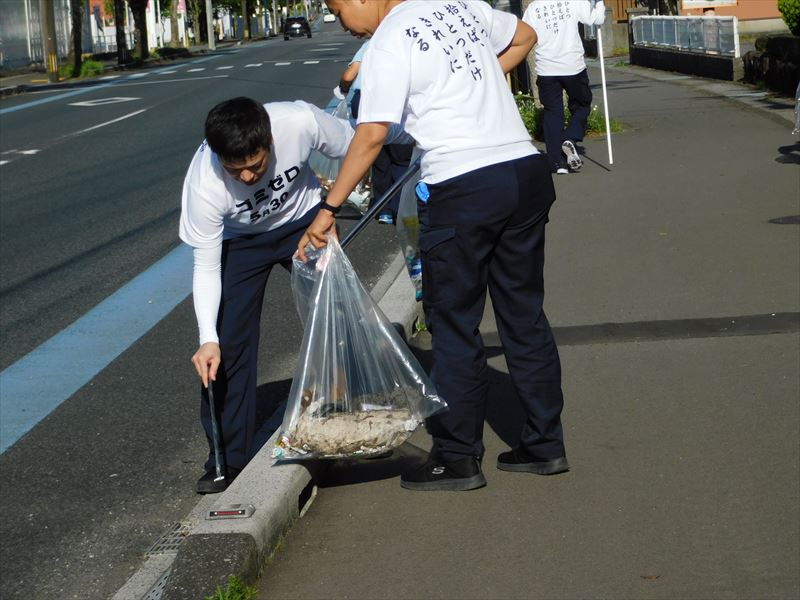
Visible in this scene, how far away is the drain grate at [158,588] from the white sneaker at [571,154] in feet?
28.0

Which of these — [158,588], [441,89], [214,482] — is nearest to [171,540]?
[214,482]

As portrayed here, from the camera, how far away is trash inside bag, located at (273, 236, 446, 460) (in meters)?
4.13

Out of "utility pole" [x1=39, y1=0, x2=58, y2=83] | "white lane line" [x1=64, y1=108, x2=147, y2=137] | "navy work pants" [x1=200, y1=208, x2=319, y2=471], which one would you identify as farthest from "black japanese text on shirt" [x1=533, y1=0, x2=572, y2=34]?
"utility pole" [x1=39, y1=0, x2=58, y2=83]

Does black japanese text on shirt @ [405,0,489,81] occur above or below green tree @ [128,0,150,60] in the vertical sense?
below

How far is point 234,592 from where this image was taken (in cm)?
342

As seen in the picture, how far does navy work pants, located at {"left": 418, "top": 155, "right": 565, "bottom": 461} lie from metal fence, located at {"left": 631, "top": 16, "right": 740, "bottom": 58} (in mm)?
17840

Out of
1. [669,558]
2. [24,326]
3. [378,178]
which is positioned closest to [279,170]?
[669,558]

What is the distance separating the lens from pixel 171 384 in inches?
→ 242

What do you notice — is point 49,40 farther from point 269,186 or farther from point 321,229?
point 321,229

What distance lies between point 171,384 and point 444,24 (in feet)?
9.81

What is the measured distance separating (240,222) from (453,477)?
4.04 ft

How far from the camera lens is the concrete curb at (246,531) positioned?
3475mm

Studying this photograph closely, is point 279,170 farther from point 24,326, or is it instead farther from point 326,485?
point 24,326

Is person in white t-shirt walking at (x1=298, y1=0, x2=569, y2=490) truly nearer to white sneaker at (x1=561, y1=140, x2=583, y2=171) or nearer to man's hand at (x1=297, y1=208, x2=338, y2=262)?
man's hand at (x1=297, y1=208, x2=338, y2=262)
